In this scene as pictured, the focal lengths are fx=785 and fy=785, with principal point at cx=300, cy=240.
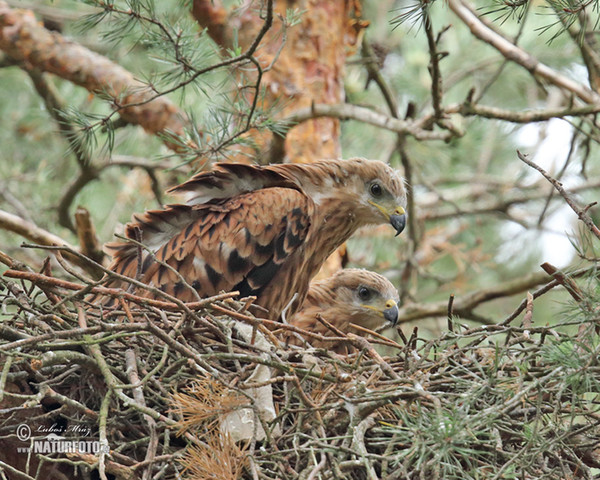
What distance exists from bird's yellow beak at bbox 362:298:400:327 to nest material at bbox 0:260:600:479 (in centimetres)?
172

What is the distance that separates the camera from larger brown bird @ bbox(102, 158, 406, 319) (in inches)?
178

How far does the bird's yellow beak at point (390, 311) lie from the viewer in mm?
5191

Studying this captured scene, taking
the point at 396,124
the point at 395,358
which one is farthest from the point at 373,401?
the point at 396,124

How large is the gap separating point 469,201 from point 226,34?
3.87m

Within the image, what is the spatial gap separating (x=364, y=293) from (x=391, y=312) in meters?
0.24

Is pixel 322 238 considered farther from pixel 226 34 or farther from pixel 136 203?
pixel 136 203

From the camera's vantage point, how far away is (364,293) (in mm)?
5324

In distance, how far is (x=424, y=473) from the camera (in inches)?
111

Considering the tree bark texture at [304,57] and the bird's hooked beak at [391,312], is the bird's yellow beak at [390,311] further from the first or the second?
the tree bark texture at [304,57]

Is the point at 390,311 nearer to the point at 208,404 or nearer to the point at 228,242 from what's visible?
the point at 228,242

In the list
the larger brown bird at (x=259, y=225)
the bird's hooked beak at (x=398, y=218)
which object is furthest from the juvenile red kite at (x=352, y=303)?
the bird's hooked beak at (x=398, y=218)

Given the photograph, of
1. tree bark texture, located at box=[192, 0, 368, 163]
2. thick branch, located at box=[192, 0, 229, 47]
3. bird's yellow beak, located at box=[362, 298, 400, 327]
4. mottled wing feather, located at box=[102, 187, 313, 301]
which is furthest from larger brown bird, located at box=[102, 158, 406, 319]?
thick branch, located at box=[192, 0, 229, 47]

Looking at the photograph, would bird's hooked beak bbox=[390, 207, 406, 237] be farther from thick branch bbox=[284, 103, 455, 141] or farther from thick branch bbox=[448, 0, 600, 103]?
thick branch bbox=[448, 0, 600, 103]

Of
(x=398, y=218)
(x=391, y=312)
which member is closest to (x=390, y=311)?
(x=391, y=312)
